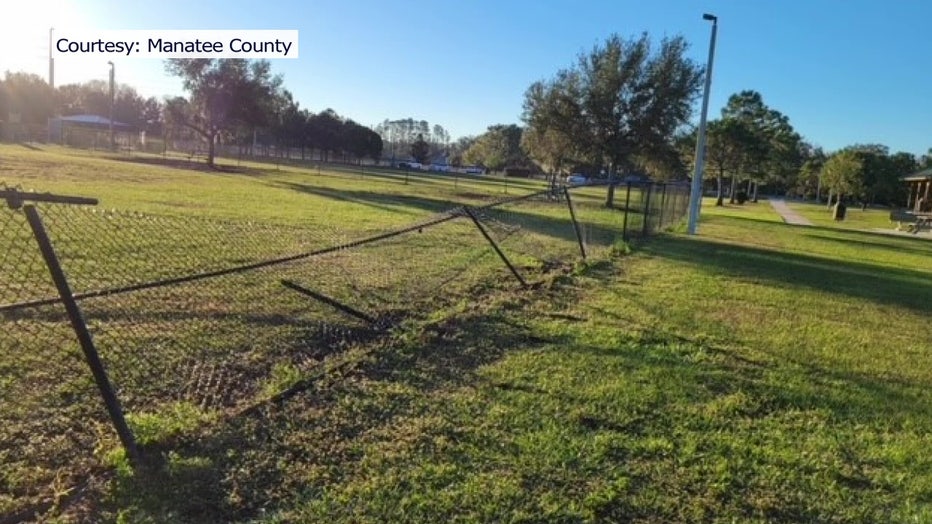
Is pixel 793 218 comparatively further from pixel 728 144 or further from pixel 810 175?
pixel 810 175

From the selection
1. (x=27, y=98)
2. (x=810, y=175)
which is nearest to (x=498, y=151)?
(x=810, y=175)

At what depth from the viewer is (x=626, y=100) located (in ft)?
103

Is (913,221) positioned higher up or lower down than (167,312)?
higher up

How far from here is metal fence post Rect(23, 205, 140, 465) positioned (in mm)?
2982

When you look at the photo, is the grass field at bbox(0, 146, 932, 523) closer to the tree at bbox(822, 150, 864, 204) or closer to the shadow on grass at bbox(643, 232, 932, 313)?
the shadow on grass at bbox(643, 232, 932, 313)

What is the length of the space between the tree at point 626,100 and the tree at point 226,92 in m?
20.4

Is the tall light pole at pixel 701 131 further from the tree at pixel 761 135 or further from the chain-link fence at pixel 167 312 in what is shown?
the tree at pixel 761 135

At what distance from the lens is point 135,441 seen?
3.40 m

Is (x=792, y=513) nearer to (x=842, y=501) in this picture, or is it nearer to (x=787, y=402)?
(x=842, y=501)

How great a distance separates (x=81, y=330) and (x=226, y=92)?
138 feet

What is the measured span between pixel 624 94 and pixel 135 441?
1220 inches

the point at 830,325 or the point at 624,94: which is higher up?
the point at 624,94

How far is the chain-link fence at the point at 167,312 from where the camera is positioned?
3.39 metres

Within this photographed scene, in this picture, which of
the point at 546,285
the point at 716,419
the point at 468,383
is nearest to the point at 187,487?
the point at 468,383
